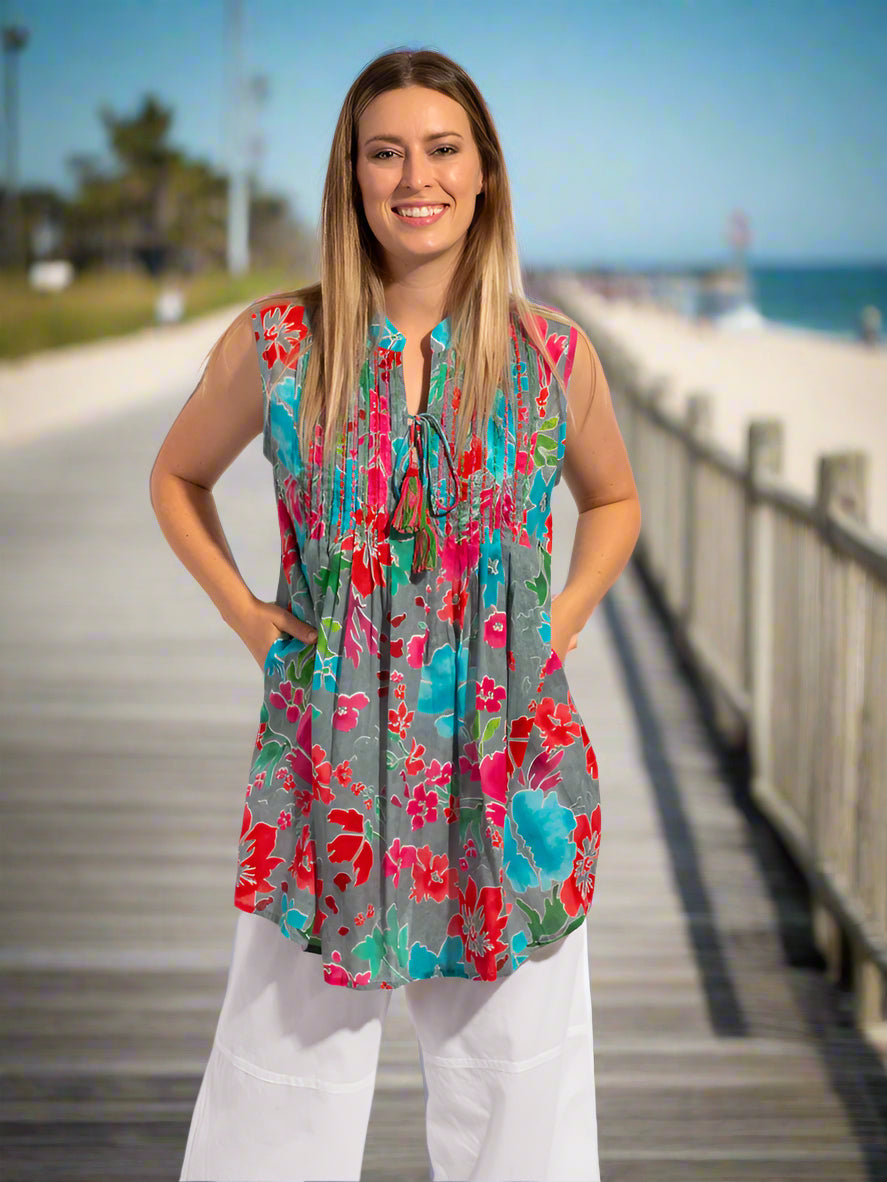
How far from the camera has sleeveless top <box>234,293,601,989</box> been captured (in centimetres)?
162

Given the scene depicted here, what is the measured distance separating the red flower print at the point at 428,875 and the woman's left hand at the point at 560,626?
0.95 ft

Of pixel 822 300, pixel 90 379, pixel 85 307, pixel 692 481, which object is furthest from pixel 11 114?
pixel 822 300

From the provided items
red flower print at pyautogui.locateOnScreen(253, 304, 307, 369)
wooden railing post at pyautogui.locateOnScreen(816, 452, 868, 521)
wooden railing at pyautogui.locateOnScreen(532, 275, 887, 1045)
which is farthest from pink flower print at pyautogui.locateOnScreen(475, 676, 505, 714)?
wooden railing post at pyautogui.locateOnScreen(816, 452, 868, 521)

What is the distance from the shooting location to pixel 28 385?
57.2ft

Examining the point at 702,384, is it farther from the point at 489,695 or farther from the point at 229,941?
the point at 489,695

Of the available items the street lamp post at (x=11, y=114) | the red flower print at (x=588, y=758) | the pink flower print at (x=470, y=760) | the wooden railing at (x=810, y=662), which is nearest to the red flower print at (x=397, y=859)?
the pink flower print at (x=470, y=760)

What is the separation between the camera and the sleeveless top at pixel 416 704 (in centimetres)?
162

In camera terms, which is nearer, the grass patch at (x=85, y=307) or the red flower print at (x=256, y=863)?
the red flower print at (x=256, y=863)

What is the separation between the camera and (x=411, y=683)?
162 cm

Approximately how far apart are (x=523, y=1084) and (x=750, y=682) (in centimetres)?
286

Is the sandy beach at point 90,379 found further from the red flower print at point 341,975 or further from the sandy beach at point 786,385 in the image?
the red flower print at point 341,975

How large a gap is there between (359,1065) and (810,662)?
83.7 inches

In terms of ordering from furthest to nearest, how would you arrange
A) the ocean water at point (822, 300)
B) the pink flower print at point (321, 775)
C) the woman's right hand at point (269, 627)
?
the ocean water at point (822, 300) < the woman's right hand at point (269, 627) < the pink flower print at point (321, 775)

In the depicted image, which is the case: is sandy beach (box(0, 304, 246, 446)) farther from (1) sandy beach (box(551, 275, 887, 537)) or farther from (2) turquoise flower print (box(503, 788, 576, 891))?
(2) turquoise flower print (box(503, 788, 576, 891))
